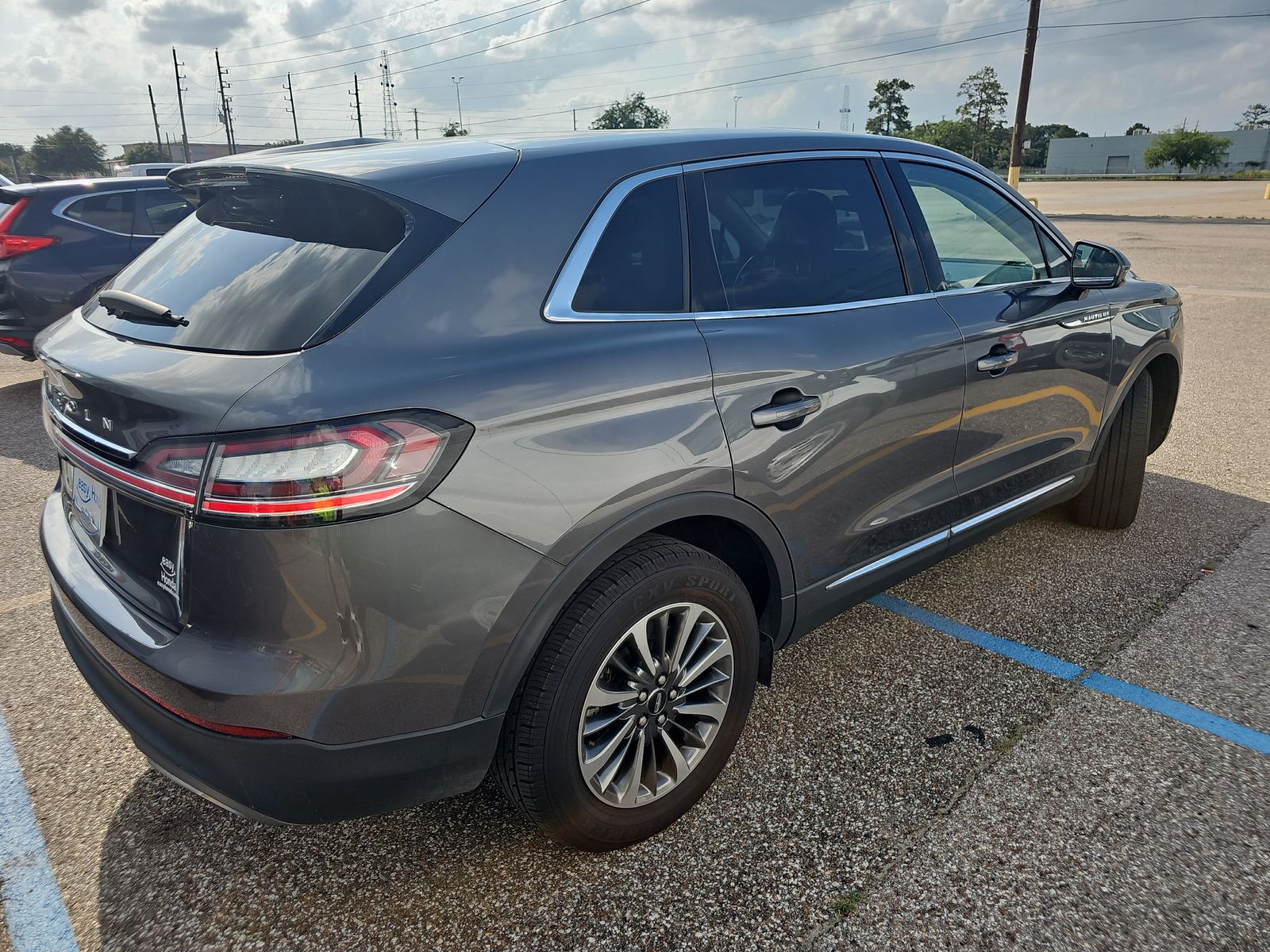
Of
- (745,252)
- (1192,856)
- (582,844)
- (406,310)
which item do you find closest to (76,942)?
(582,844)

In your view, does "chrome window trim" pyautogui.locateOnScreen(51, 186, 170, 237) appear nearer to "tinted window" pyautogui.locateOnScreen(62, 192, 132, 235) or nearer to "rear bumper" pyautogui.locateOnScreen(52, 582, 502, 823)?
"tinted window" pyautogui.locateOnScreen(62, 192, 132, 235)

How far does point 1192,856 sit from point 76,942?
269cm

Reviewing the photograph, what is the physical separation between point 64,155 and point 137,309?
123639 mm

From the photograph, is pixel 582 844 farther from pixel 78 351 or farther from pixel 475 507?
pixel 78 351

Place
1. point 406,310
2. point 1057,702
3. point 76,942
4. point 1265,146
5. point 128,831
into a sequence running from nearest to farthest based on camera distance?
point 406,310
point 76,942
point 128,831
point 1057,702
point 1265,146

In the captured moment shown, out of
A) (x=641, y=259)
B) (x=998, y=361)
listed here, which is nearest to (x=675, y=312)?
(x=641, y=259)

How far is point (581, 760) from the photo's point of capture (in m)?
2.08

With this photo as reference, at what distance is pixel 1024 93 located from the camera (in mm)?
26062

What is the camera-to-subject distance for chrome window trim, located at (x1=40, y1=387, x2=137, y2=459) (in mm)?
1836

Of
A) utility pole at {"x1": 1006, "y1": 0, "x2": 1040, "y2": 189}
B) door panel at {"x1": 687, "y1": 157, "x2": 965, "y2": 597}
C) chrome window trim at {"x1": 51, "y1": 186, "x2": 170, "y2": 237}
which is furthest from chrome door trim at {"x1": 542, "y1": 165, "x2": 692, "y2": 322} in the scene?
utility pole at {"x1": 1006, "y1": 0, "x2": 1040, "y2": 189}

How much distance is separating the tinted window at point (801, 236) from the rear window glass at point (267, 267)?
0.89 metres

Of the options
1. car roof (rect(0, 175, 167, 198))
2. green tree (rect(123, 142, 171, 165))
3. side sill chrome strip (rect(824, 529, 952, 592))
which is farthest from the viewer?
green tree (rect(123, 142, 171, 165))

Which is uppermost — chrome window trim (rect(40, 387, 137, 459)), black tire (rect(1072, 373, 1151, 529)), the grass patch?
chrome window trim (rect(40, 387, 137, 459))

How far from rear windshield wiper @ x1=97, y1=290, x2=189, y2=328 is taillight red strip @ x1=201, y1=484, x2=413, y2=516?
556 millimetres
